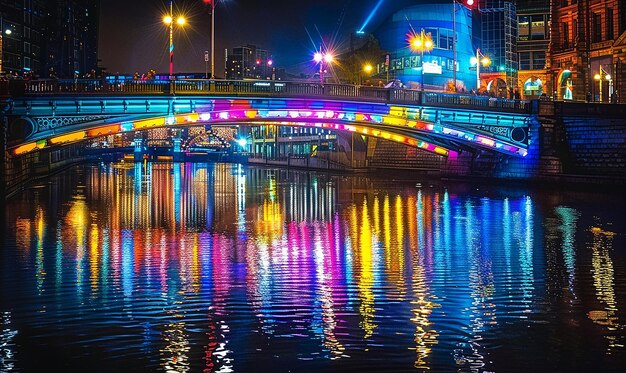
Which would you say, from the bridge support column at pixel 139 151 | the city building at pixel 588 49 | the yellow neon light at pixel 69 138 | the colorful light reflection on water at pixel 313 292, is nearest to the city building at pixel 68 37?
the bridge support column at pixel 139 151

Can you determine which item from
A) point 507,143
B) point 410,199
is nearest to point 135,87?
point 410,199

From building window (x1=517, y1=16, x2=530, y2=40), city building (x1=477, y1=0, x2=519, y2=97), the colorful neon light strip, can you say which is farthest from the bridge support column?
the colorful neon light strip

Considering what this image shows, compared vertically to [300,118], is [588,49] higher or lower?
higher

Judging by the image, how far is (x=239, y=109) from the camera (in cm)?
5712

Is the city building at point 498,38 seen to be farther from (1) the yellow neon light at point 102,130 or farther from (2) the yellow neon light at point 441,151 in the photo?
(1) the yellow neon light at point 102,130

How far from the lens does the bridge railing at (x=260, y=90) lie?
171 ft

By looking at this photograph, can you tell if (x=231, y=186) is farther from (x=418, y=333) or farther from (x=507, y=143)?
(x=418, y=333)

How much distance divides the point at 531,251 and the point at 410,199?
26.0 metres

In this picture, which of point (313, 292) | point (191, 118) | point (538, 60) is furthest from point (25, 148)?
point (538, 60)

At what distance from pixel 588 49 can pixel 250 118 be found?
129ft

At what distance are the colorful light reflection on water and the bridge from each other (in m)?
10.5

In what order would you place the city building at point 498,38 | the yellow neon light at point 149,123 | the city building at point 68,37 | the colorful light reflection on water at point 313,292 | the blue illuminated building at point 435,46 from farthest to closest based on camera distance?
the city building at point 68,37 → the blue illuminated building at point 435,46 → the city building at point 498,38 → the yellow neon light at point 149,123 → the colorful light reflection on water at point 313,292

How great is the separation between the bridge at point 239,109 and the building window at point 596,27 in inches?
720

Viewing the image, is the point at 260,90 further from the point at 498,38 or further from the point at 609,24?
the point at 498,38
